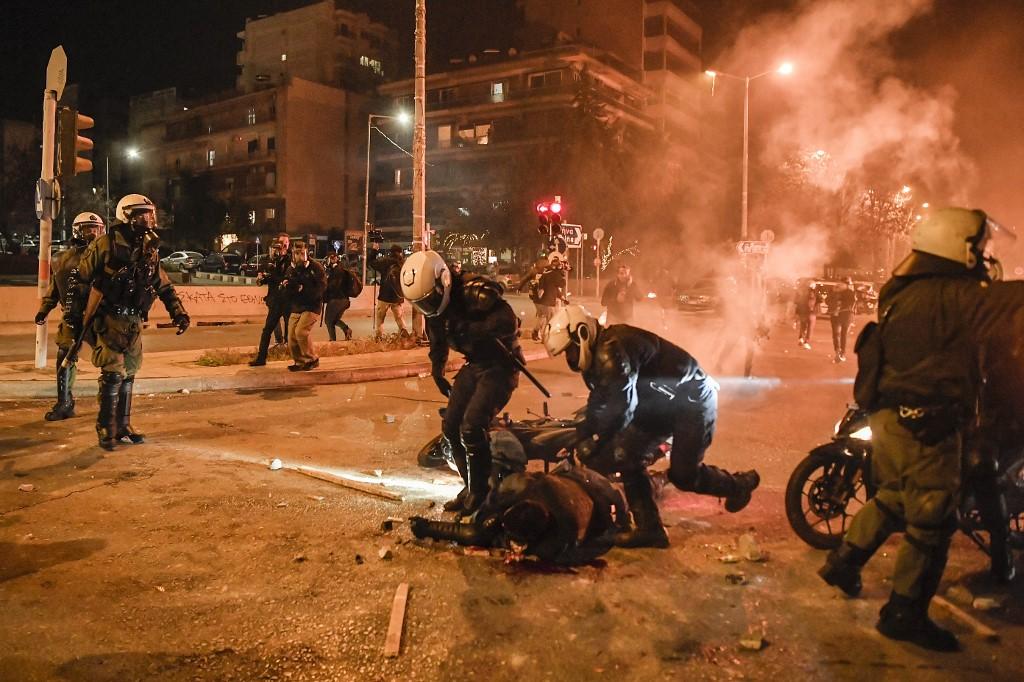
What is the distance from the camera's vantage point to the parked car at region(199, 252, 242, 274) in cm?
4450

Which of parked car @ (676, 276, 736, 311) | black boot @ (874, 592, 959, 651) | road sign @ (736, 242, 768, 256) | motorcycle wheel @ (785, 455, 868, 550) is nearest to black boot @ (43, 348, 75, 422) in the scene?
motorcycle wheel @ (785, 455, 868, 550)

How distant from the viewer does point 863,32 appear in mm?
18578

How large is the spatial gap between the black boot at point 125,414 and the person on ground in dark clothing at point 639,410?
433cm

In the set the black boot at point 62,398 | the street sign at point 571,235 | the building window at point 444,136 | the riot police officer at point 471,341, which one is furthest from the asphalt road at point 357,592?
the building window at point 444,136

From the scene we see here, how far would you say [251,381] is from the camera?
10.9 m

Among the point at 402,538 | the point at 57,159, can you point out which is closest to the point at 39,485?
the point at 402,538

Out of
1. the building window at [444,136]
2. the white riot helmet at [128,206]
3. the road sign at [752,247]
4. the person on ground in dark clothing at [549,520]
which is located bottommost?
the person on ground in dark clothing at [549,520]

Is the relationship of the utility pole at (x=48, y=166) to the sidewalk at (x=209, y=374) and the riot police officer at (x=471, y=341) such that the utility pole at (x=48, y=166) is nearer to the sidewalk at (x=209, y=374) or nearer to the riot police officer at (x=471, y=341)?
the sidewalk at (x=209, y=374)

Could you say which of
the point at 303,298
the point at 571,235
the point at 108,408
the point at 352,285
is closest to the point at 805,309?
the point at 571,235

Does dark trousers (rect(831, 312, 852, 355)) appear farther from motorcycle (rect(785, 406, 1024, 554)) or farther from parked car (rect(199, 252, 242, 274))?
parked car (rect(199, 252, 242, 274))

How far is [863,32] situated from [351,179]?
Answer: 50028 mm

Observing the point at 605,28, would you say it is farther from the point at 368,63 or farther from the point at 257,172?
the point at 257,172

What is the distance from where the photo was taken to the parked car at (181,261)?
4556cm

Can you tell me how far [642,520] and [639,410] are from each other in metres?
0.66
